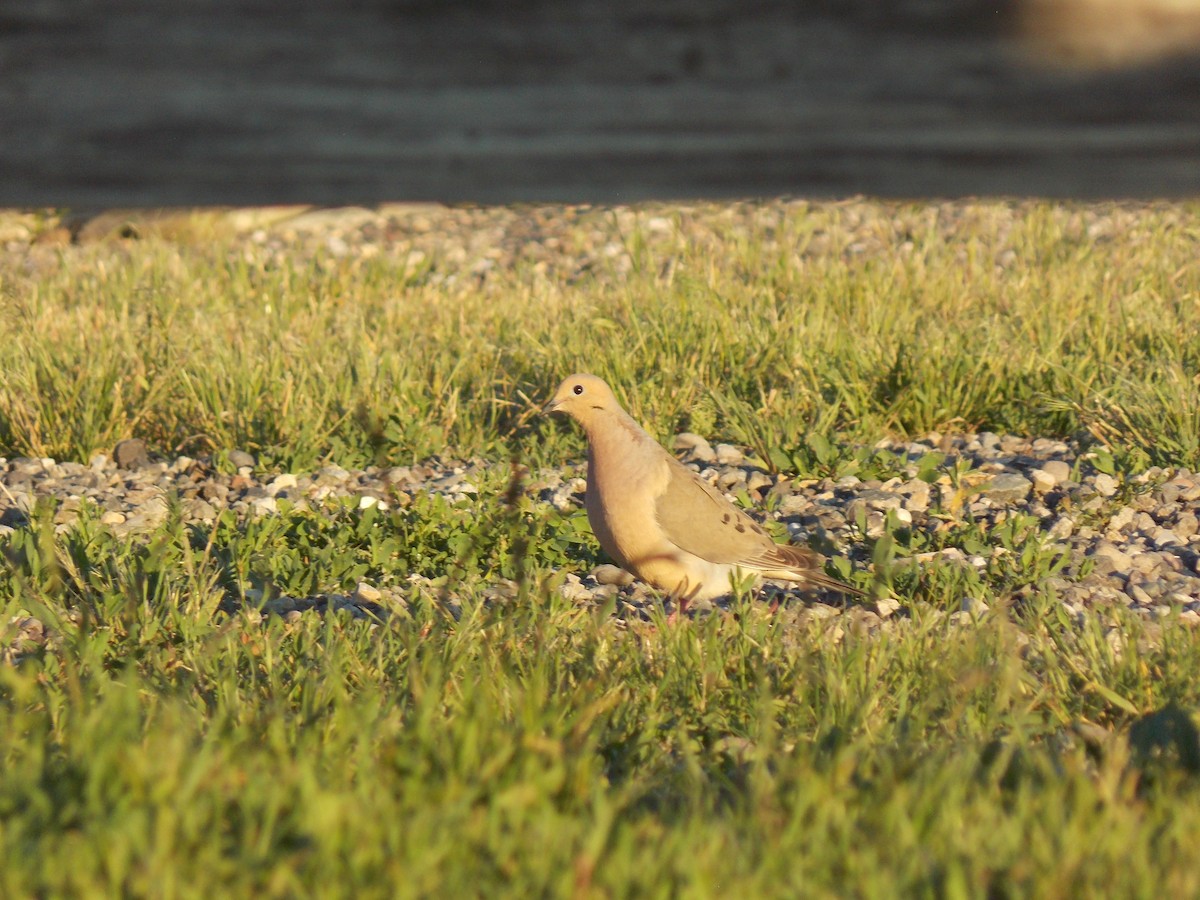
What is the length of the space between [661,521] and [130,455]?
8.75ft

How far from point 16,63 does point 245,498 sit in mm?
4119

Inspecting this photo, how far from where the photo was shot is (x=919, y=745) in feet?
9.80

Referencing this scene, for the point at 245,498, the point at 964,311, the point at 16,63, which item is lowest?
the point at 245,498

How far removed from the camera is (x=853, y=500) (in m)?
5.37

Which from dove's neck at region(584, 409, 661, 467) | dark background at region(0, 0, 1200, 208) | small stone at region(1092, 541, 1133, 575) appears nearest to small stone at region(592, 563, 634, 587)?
dove's neck at region(584, 409, 661, 467)

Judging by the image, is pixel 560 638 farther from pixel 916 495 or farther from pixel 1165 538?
pixel 1165 538

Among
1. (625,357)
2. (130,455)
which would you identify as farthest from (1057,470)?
(130,455)

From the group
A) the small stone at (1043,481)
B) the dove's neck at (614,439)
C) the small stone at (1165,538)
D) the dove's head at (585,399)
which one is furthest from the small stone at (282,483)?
the small stone at (1165,538)

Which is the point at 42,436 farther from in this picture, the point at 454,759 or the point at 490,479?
the point at 454,759

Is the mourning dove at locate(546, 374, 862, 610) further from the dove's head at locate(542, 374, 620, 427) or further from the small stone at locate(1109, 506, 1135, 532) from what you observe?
the small stone at locate(1109, 506, 1135, 532)

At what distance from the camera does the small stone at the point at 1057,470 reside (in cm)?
545

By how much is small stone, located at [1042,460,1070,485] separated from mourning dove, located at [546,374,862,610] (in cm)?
137

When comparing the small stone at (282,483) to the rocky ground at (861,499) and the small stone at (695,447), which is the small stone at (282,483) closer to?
the rocky ground at (861,499)

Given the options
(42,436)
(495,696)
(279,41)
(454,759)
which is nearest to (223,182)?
(279,41)
